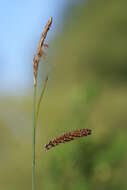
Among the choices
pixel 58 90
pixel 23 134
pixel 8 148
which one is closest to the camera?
pixel 8 148

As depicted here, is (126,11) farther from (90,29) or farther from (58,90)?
(58,90)

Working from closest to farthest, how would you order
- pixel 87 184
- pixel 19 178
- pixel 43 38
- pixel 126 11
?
pixel 43 38 < pixel 87 184 < pixel 19 178 < pixel 126 11

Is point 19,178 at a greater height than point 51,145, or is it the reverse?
point 51,145

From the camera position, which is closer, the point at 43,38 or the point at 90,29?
the point at 43,38

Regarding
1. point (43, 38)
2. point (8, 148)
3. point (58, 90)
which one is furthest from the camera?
point (58, 90)

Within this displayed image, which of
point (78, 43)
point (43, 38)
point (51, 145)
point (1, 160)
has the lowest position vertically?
point (1, 160)

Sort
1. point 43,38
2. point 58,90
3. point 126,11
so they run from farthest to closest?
point 126,11 < point 58,90 < point 43,38

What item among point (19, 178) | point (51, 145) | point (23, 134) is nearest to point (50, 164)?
point (19, 178)

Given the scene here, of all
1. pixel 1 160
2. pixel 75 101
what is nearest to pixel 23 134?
pixel 1 160

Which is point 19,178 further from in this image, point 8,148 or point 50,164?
point 8,148
